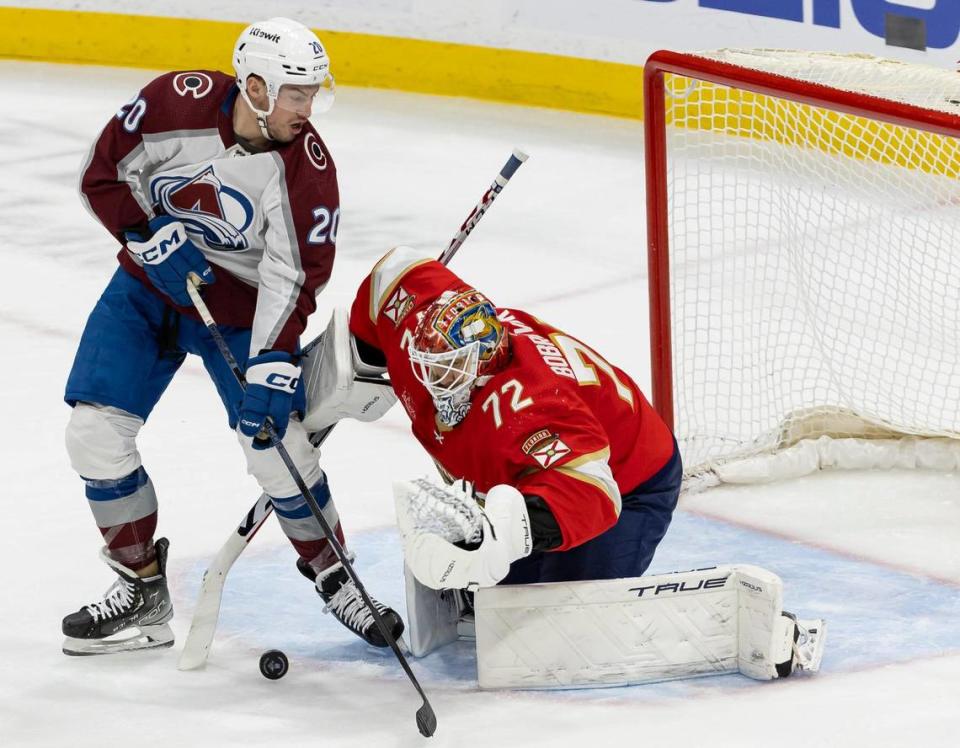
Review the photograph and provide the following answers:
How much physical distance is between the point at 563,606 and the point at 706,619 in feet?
0.83

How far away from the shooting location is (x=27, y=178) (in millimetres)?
6383

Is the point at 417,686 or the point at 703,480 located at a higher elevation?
the point at 417,686

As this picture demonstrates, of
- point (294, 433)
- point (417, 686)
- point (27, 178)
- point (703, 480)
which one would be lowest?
point (27, 178)

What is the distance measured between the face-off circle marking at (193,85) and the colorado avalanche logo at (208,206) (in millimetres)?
138

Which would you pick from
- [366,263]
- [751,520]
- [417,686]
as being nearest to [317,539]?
[417,686]

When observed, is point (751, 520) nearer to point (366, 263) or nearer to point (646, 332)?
point (646, 332)

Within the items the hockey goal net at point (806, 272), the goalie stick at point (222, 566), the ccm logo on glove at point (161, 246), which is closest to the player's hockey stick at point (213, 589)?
the goalie stick at point (222, 566)

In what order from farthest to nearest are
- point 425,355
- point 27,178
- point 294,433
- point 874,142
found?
point 27,178 → point 874,142 → point 294,433 → point 425,355

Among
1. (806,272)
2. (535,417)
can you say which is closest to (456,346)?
(535,417)

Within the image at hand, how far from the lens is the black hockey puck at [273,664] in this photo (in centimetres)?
296

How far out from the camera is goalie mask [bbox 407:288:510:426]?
2.76 metres

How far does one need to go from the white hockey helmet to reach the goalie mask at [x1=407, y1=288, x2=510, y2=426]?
45 cm

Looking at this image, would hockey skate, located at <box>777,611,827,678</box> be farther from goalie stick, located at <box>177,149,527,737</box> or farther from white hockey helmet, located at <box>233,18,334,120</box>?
white hockey helmet, located at <box>233,18,334,120</box>

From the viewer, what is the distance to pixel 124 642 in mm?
3119
